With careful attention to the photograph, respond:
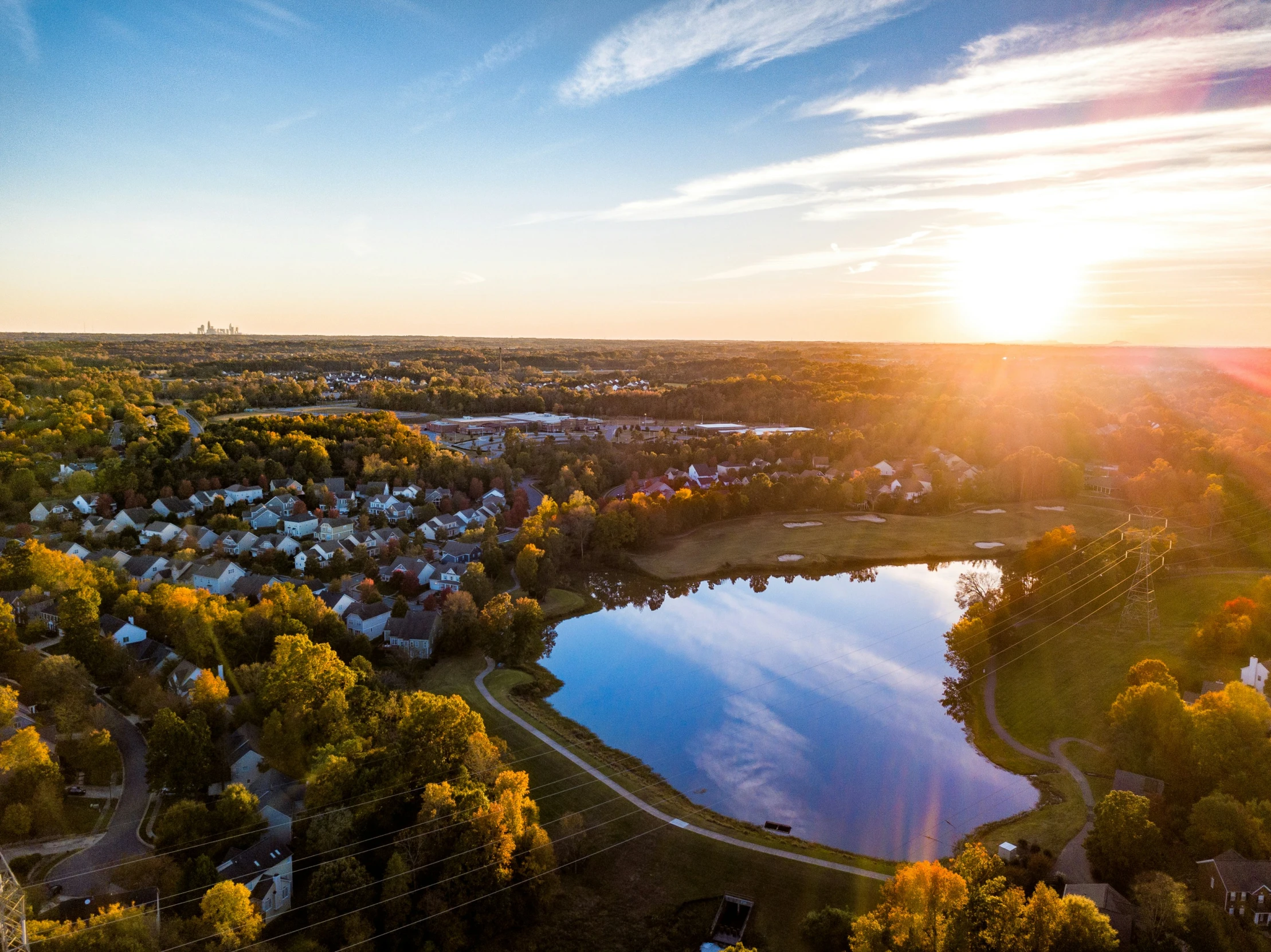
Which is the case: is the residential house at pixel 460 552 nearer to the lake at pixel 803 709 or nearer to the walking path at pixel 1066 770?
the lake at pixel 803 709

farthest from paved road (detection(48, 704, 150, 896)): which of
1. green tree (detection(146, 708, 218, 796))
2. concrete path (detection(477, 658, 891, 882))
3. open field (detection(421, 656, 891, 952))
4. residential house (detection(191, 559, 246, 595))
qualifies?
residential house (detection(191, 559, 246, 595))

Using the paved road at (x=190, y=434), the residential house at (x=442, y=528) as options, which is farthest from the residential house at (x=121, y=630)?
the paved road at (x=190, y=434)

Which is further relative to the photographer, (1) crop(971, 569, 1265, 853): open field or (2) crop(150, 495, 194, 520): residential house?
(2) crop(150, 495, 194, 520): residential house

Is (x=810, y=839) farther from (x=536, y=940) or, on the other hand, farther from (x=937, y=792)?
(x=536, y=940)

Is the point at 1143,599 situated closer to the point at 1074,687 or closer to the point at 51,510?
the point at 1074,687

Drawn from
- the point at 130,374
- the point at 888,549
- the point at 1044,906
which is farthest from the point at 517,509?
the point at 130,374

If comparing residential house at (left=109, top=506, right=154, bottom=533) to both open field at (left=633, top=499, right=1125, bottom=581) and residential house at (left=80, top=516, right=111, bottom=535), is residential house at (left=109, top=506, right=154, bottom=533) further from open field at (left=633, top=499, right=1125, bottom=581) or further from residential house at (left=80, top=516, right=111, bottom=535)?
open field at (left=633, top=499, right=1125, bottom=581)
